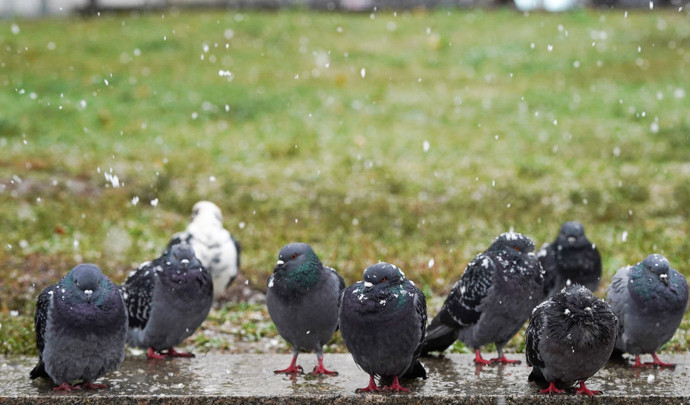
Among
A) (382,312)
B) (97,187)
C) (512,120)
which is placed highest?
(512,120)

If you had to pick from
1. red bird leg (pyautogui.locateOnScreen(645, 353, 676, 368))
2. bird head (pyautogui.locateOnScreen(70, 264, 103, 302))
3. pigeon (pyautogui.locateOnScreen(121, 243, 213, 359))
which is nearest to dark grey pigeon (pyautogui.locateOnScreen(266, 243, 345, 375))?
pigeon (pyautogui.locateOnScreen(121, 243, 213, 359))

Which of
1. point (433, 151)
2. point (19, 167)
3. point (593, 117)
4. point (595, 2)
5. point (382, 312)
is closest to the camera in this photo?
point (382, 312)

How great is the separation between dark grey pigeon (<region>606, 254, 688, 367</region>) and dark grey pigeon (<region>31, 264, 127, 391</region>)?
3.17m

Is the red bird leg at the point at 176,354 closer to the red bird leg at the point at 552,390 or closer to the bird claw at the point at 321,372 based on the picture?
the bird claw at the point at 321,372

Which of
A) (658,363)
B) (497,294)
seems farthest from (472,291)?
(658,363)

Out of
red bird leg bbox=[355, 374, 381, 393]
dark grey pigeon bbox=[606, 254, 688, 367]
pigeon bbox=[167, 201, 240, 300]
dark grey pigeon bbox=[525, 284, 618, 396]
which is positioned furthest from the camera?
pigeon bbox=[167, 201, 240, 300]

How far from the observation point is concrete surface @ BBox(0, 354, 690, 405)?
4.71 metres

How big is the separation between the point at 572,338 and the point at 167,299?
2.66 meters

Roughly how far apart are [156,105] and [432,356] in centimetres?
1191

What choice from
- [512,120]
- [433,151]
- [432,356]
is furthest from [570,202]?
[432,356]

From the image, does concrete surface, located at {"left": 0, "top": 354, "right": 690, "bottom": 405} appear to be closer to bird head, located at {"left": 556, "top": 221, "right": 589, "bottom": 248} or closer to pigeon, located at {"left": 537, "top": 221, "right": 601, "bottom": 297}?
pigeon, located at {"left": 537, "top": 221, "right": 601, "bottom": 297}

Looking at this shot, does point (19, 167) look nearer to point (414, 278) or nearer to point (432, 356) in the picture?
point (414, 278)

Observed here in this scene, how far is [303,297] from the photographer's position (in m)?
5.18

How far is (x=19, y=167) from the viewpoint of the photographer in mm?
12242
